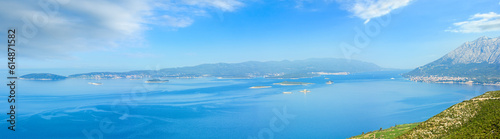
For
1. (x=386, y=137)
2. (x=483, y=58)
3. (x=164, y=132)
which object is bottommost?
(x=164, y=132)

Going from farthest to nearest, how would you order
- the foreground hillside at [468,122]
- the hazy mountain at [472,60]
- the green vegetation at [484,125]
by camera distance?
the hazy mountain at [472,60] < the foreground hillside at [468,122] < the green vegetation at [484,125]

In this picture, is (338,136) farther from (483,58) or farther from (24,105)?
(483,58)

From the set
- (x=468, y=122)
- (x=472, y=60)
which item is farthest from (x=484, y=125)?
(x=472, y=60)

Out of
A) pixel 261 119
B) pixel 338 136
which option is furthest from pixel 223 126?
pixel 338 136

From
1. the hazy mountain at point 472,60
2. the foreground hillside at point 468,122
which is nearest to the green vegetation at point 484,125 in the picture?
the foreground hillside at point 468,122

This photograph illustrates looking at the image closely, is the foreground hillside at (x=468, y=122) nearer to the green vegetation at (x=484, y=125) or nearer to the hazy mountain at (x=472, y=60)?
the green vegetation at (x=484, y=125)

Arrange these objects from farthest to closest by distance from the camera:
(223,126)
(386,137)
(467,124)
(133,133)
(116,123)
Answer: (116,123), (223,126), (133,133), (386,137), (467,124)

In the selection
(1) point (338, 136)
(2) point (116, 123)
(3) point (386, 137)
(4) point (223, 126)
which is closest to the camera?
(3) point (386, 137)

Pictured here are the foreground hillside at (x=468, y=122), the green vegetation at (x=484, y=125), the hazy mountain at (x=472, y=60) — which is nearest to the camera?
the green vegetation at (x=484, y=125)
